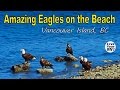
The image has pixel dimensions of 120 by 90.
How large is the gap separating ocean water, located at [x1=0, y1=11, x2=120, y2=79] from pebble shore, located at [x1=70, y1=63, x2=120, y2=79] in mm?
57

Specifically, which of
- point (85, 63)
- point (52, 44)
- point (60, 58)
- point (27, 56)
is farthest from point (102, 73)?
point (27, 56)

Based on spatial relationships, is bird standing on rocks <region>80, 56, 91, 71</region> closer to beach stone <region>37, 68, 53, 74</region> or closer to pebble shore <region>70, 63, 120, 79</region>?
pebble shore <region>70, 63, 120, 79</region>

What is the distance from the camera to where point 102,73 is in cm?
229

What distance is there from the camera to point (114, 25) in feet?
7.51

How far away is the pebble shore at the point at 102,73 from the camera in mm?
2291

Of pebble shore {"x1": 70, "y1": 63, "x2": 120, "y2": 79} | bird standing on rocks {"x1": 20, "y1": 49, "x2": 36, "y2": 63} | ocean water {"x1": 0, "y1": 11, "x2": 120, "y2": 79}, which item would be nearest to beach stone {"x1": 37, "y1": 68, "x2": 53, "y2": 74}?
ocean water {"x1": 0, "y1": 11, "x2": 120, "y2": 79}

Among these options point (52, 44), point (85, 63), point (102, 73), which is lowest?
point (102, 73)

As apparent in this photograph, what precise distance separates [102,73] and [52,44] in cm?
65

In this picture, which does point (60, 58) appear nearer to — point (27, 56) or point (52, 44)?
point (52, 44)

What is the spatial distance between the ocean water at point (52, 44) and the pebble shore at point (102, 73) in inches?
2.3

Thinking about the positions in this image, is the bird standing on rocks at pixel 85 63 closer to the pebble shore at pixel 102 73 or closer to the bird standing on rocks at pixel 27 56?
the pebble shore at pixel 102 73

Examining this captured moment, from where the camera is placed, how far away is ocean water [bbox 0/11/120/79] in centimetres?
229
